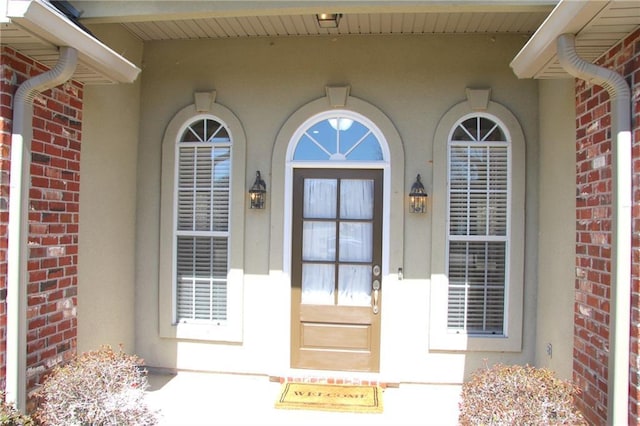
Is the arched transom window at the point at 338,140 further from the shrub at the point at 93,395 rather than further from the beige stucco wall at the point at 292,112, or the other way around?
the shrub at the point at 93,395

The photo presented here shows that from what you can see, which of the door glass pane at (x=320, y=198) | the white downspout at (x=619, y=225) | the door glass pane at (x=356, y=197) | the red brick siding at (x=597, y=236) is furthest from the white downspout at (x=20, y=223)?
the red brick siding at (x=597, y=236)

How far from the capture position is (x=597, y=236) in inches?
111

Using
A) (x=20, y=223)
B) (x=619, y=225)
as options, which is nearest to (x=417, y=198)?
(x=619, y=225)

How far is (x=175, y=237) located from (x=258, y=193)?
98 cm

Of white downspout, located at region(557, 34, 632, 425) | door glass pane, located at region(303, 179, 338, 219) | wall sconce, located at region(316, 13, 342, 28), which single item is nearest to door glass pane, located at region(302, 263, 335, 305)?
door glass pane, located at region(303, 179, 338, 219)

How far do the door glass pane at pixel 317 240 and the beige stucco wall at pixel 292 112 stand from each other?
10.5 inches

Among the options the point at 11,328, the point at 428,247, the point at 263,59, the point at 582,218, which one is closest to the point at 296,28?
the point at 263,59

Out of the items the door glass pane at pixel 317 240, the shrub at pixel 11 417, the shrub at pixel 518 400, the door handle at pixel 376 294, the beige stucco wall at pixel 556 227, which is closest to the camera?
the shrub at pixel 11 417

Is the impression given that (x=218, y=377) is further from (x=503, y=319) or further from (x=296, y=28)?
(x=296, y=28)

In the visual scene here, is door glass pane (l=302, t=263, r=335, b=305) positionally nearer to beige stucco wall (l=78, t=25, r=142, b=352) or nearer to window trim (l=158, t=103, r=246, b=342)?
window trim (l=158, t=103, r=246, b=342)

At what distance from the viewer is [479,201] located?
4148 millimetres

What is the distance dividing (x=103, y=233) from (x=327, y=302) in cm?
214

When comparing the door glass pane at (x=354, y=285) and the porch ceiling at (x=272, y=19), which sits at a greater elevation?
the porch ceiling at (x=272, y=19)

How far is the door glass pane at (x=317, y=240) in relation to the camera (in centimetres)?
429
